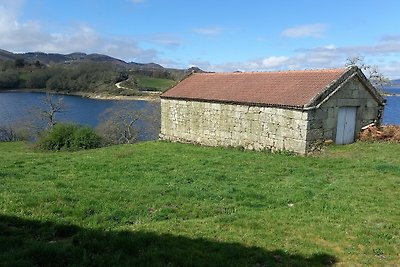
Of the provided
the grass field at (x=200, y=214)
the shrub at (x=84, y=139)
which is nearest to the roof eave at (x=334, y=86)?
the grass field at (x=200, y=214)

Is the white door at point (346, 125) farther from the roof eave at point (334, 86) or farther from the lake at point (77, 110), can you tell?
the lake at point (77, 110)

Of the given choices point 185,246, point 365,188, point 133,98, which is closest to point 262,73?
point 365,188

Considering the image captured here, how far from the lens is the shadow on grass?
5516 millimetres

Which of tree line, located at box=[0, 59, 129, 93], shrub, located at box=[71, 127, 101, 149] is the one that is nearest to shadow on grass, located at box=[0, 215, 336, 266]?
shrub, located at box=[71, 127, 101, 149]

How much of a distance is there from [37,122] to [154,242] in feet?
184

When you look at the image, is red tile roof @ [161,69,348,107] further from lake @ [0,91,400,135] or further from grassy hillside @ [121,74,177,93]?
grassy hillside @ [121,74,177,93]

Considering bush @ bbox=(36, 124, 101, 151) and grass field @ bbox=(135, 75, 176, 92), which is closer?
bush @ bbox=(36, 124, 101, 151)

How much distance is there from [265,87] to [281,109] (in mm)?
3269

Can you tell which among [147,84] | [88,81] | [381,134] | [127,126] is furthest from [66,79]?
[381,134]

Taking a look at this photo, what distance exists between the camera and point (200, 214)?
9.05 metres

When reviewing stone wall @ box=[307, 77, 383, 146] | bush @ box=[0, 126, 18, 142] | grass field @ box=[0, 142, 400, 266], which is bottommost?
bush @ box=[0, 126, 18, 142]

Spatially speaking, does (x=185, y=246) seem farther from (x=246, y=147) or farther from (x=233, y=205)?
(x=246, y=147)

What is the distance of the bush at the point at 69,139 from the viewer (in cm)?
2905

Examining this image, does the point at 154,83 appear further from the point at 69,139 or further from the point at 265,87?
the point at 265,87
